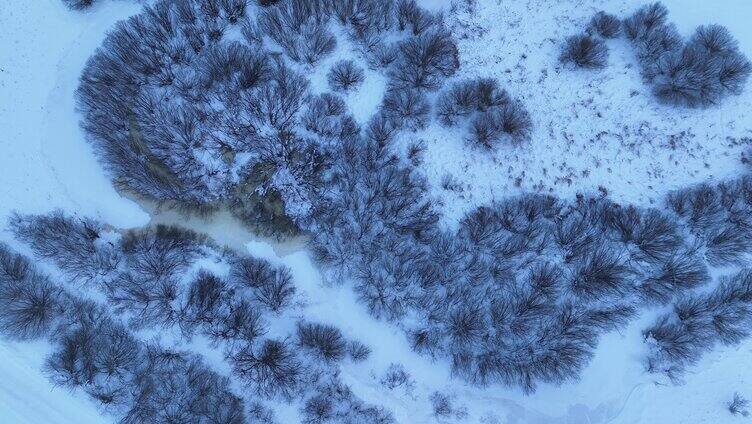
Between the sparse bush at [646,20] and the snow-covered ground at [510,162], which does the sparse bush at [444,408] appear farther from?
the sparse bush at [646,20]

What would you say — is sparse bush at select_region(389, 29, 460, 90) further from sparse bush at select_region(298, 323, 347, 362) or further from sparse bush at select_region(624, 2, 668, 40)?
sparse bush at select_region(298, 323, 347, 362)

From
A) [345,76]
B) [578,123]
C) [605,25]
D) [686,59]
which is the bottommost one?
[345,76]

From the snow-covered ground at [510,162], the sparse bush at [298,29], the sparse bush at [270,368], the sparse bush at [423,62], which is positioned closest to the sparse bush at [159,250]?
the snow-covered ground at [510,162]

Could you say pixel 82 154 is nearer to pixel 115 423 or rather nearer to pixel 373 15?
pixel 115 423

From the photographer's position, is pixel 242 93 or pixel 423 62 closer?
pixel 242 93

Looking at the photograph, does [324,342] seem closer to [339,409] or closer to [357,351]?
[357,351]

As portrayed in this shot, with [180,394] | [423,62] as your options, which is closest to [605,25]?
[423,62]

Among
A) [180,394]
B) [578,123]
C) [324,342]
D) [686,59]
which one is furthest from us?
[578,123]
